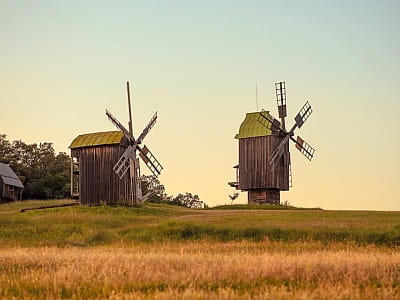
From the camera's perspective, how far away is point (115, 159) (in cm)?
5472

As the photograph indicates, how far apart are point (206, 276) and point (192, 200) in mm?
86981

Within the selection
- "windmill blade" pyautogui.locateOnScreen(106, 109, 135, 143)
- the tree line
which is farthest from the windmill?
the tree line

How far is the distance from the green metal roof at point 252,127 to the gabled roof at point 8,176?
29.6m

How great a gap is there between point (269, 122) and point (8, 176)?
110 feet

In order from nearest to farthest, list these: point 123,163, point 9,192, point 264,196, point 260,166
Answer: point 123,163 < point 260,166 < point 264,196 < point 9,192

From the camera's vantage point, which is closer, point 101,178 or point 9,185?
point 101,178

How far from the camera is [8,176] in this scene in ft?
261

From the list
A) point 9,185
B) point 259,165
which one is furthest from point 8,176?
point 259,165

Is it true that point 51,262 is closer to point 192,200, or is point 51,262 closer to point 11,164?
point 11,164

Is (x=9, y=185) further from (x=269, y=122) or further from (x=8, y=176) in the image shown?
(x=269, y=122)

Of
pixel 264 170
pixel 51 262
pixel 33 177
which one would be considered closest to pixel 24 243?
pixel 51 262

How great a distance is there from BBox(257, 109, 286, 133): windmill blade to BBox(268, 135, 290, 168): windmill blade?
120 cm

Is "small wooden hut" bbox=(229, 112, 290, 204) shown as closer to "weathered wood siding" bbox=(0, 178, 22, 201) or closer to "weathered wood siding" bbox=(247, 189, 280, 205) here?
"weathered wood siding" bbox=(247, 189, 280, 205)

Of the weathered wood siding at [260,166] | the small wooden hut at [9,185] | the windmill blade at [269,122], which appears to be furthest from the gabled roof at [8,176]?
the windmill blade at [269,122]
